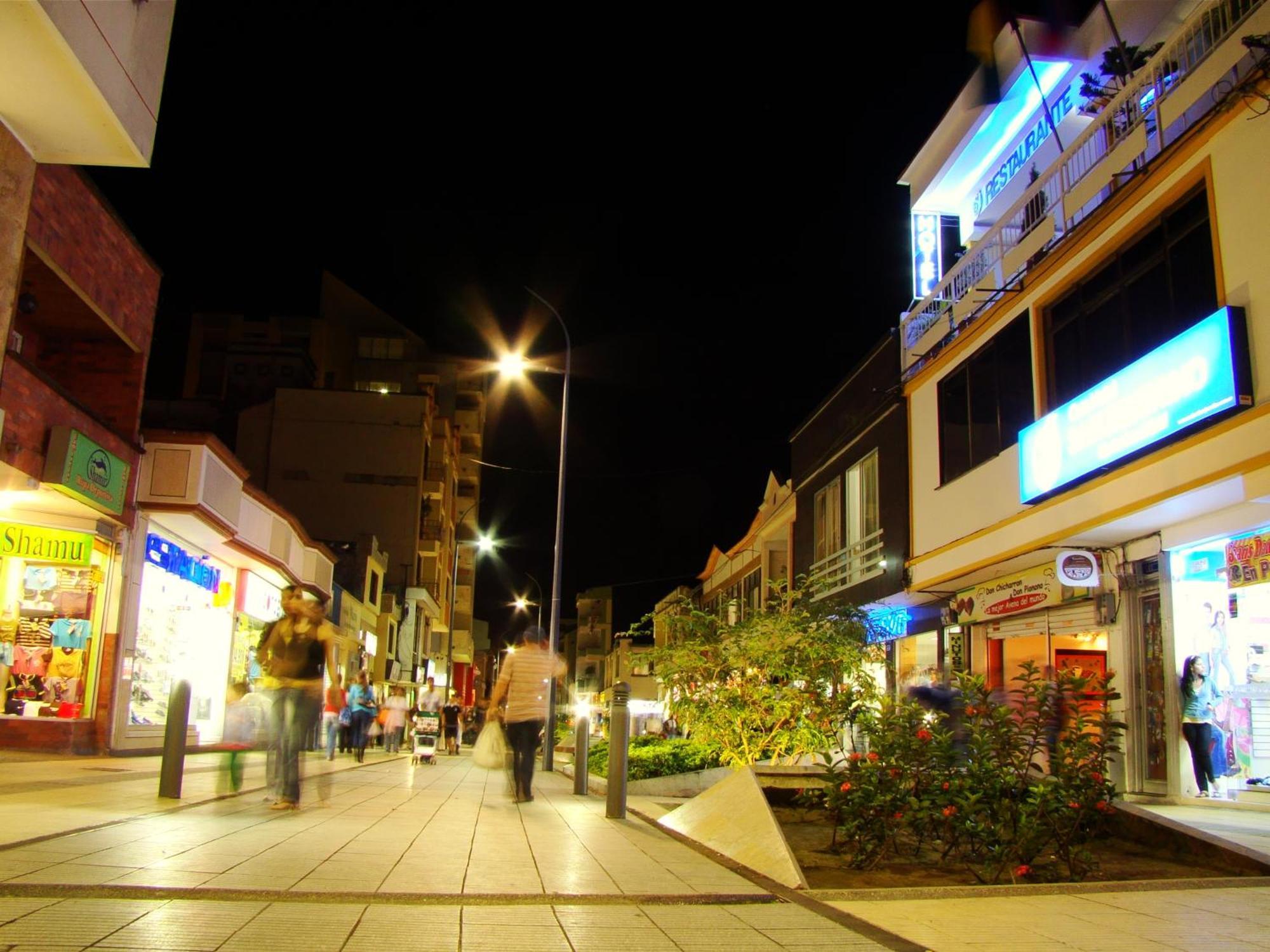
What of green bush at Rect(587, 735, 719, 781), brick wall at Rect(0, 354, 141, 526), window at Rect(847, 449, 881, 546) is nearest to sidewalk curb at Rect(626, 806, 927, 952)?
green bush at Rect(587, 735, 719, 781)

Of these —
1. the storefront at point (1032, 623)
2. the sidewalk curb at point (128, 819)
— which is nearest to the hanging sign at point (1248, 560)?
the storefront at point (1032, 623)

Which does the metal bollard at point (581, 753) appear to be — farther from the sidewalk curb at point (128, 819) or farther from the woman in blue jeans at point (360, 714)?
the woman in blue jeans at point (360, 714)

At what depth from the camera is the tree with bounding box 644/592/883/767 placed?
40.3 feet

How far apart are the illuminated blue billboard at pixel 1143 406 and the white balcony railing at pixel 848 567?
7084 mm

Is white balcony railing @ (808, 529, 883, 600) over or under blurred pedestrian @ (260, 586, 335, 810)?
over

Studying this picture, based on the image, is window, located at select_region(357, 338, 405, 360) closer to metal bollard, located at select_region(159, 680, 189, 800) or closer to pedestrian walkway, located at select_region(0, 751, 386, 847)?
pedestrian walkway, located at select_region(0, 751, 386, 847)

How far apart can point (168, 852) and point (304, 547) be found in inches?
835

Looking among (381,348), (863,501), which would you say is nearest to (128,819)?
(863,501)

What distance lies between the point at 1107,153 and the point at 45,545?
1487 cm

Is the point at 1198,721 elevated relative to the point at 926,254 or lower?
lower

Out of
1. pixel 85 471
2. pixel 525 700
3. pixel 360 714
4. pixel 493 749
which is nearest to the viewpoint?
pixel 525 700

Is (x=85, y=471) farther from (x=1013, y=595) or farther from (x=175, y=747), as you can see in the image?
(x=1013, y=595)

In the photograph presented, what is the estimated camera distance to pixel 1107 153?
13.6 meters

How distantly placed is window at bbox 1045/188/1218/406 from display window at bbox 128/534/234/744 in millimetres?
12813
